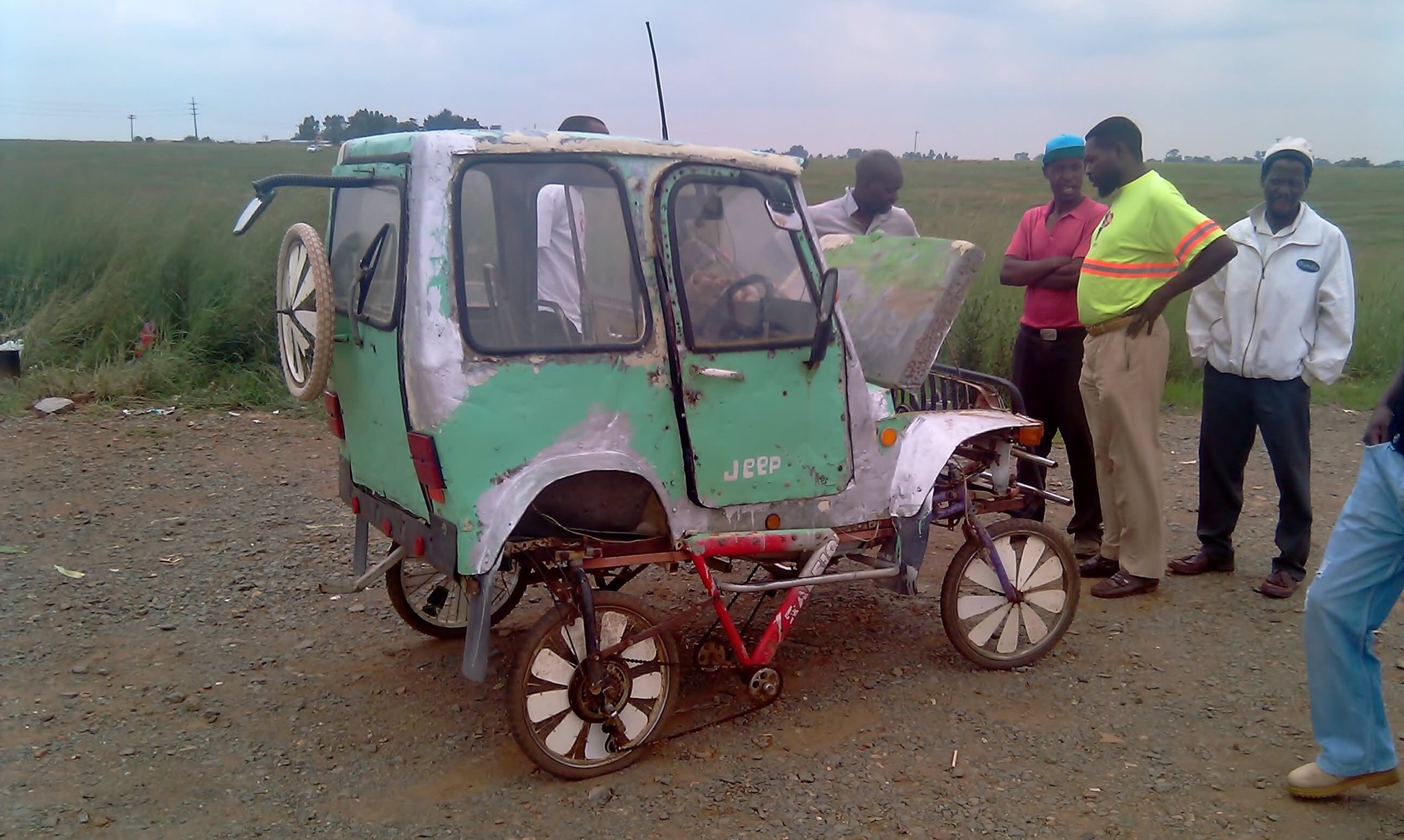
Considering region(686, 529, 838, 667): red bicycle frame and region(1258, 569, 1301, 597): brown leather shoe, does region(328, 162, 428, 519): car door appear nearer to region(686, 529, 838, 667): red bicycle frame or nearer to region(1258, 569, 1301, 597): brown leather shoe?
region(686, 529, 838, 667): red bicycle frame

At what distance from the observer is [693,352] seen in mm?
3623

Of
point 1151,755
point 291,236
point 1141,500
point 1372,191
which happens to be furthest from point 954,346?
point 1372,191

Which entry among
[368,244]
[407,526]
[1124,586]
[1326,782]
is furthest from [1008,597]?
[368,244]

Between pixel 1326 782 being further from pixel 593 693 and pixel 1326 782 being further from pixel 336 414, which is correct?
pixel 336 414

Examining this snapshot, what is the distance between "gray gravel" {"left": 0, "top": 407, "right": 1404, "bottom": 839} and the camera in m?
Result: 3.49

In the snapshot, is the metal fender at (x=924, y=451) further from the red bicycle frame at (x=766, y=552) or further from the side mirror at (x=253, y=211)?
the side mirror at (x=253, y=211)

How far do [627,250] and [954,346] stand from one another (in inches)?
267

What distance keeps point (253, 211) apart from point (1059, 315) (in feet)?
12.9

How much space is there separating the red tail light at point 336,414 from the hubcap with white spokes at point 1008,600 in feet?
8.23

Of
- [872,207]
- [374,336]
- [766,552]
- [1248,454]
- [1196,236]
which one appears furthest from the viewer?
[872,207]

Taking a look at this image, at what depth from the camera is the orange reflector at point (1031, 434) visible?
4.46m

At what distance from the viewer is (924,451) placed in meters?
4.16

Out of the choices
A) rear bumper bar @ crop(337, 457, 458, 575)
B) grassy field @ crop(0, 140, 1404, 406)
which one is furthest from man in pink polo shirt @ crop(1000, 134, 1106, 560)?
grassy field @ crop(0, 140, 1404, 406)

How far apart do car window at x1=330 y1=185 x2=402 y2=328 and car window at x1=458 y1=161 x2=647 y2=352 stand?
0.26 m
